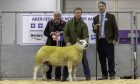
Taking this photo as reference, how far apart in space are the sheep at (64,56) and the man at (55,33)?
558 mm

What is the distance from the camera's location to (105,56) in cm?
1433

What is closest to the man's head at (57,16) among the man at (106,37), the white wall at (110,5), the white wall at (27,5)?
the man at (106,37)

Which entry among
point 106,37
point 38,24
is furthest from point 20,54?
point 106,37

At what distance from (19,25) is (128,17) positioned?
10.9ft

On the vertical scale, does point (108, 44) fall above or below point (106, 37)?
below

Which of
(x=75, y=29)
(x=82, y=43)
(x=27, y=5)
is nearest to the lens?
(x=82, y=43)

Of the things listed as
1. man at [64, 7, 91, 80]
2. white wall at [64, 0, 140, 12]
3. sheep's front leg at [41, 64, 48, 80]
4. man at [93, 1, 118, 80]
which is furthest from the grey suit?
white wall at [64, 0, 140, 12]

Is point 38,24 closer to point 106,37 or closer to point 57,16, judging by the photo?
point 57,16

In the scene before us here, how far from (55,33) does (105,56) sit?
5.12 feet

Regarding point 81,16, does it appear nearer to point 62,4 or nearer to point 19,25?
point 19,25

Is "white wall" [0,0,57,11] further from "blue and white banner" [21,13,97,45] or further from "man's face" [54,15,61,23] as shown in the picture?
"man's face" [54,15,61,23]

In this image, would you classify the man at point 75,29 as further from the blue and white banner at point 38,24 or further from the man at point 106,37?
the blue and white banner at point 38,24

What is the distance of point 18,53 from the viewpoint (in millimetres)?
15578

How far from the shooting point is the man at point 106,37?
14125 mm
